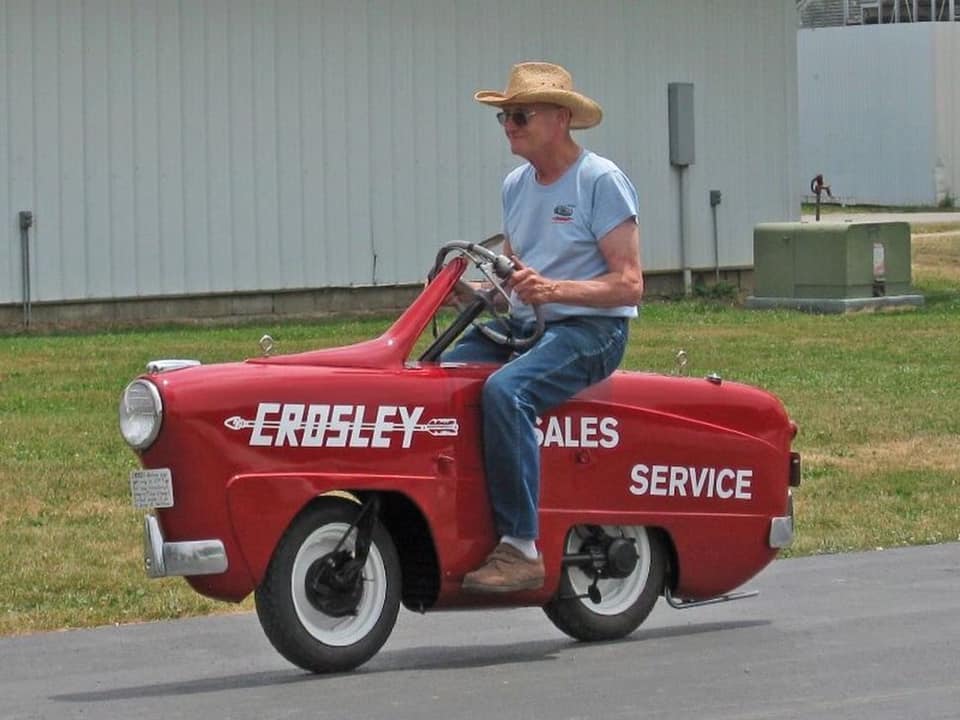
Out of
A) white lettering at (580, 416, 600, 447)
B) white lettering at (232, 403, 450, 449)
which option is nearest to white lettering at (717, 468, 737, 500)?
white lettering at (580, 416, 600, 447)

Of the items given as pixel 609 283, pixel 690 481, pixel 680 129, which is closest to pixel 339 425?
pixel 609 283

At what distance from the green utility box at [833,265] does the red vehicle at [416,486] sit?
60.5ft

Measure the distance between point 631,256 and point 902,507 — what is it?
16.1ft

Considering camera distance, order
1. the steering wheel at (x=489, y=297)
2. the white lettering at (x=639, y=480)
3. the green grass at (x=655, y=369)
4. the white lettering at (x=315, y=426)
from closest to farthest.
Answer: the white lettering at (x=315, y=426), the steering wheel at (x=489, y=297), the white lettering at (x=639, y=480), the green grass at (x=655, y=369)

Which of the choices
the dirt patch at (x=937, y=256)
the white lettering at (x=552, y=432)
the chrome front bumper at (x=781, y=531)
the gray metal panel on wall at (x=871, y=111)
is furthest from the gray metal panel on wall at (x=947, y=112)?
the white lettering at (x=552, y=432)

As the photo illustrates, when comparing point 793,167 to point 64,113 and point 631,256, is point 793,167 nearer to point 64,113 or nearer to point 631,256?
point 64,113

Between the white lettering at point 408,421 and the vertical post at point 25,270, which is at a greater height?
the vertical post at point 25,270

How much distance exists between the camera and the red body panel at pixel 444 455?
7.48 metres

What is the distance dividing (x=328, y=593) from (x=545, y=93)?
1.88 metres

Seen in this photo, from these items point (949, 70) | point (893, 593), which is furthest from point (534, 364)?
point (949, 70)

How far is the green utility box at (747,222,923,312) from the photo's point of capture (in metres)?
27.2

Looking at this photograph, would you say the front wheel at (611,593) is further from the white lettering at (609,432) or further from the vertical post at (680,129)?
the vertical post at (680,129)

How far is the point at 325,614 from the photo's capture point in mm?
7777

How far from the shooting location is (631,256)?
323 inches
